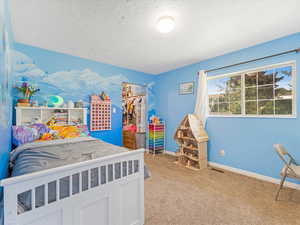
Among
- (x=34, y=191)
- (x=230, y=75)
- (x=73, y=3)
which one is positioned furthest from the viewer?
(x=230, y=75)

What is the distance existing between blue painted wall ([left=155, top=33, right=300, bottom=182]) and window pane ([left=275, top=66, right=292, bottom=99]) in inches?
5.4

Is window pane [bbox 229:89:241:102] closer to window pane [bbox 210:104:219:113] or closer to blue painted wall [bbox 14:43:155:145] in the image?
window pane [bbox 210:104:219:113]

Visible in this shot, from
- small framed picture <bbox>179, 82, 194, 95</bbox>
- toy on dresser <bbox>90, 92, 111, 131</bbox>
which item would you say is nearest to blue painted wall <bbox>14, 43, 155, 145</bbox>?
toy on dresser <bbox>90, 92, 111, 131</bbox>

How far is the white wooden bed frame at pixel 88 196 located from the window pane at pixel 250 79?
8.14ft

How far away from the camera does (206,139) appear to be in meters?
3.01

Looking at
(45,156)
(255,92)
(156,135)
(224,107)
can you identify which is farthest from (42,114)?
(255,92)

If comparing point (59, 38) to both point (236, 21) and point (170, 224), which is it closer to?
point (236, 21)

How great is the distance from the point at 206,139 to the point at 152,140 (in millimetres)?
1532

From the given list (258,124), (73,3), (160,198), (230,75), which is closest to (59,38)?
(73,3)

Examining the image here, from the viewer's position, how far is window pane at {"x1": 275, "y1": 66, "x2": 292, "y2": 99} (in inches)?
87.9

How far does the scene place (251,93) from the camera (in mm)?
2635

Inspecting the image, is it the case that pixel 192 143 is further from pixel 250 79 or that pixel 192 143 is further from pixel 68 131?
pixel 68 131

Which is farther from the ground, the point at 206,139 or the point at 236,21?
the point at 236,21

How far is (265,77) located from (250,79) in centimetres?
22
